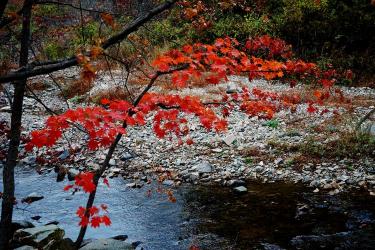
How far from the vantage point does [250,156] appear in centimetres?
818

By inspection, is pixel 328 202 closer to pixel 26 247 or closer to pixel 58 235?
pixel 58 235

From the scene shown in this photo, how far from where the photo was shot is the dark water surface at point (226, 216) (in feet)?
17.8

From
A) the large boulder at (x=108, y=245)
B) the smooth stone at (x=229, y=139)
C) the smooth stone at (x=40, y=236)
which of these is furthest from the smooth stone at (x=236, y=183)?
the smooth stone at (x=40, y=236)

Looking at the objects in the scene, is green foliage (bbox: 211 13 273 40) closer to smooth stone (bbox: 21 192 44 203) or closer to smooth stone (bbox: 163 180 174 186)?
smooth stone (bbox: 163 180 174 186)

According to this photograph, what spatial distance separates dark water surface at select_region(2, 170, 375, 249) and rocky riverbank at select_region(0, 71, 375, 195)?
0.42 meters

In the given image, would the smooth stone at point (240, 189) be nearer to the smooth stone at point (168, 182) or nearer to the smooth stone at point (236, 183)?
the smooth stone at point (236, 183)

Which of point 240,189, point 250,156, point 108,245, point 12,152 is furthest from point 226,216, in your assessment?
point 12,152

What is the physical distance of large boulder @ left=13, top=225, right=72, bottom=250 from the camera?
4.84m

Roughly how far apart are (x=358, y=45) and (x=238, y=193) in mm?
8800

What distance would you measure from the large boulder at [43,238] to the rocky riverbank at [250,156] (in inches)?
97.5

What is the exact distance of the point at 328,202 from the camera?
6305 mm

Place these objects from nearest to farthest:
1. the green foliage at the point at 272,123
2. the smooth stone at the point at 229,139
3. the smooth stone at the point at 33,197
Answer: the smooth stone at the point at 33,197
the smooth stone at the point at 229,139
the green foliage at the point at 272,123

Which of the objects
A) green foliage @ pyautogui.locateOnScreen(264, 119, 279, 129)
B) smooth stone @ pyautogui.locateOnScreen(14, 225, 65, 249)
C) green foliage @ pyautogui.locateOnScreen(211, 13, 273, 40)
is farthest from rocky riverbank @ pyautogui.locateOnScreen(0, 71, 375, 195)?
green foliage @ pyautogui.locateOnScreen(211, 13, 273, 40)

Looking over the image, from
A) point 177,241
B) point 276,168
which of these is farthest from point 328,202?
point 177,241
